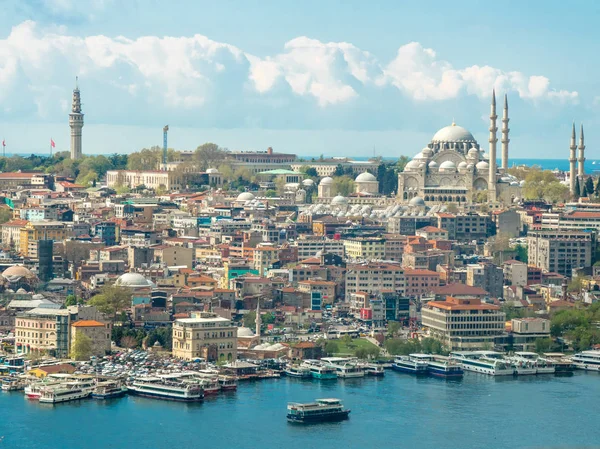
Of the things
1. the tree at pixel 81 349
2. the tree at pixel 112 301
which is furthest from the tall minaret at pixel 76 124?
the tree at pixel 81 349

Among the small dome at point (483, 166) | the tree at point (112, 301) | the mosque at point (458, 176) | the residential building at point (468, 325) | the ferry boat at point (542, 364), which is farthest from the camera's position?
the small dome at point (483, 166)

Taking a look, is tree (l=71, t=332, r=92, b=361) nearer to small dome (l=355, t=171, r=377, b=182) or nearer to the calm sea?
the calm sea

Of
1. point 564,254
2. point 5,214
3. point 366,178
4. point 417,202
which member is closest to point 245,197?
point 417,202

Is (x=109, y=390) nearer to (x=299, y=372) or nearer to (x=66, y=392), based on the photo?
(x=66, y=392)

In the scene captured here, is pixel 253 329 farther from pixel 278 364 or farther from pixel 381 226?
pixel 381 226

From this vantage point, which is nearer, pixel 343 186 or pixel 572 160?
pixel 572 160

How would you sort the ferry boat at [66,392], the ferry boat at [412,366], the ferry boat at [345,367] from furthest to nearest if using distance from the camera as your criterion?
the ferry boat at [412,366]
the ferry boat at [345,367]
the ferry boat at [66,392]

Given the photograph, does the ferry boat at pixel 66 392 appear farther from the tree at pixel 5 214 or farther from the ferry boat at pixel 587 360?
the tree at pixel 5 214
